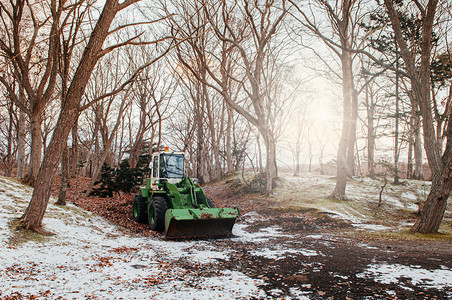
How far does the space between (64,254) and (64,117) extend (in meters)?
2.95

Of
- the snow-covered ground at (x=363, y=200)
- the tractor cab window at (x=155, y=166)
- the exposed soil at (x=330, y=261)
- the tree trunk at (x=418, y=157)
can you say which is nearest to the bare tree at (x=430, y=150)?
the exposed soil at (x=330, y=261)

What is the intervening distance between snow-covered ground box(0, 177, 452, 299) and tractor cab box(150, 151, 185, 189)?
2990mm

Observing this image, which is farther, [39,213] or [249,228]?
[249,228]

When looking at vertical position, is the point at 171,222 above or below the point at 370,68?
below

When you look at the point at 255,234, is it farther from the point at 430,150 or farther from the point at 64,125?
the point at 64,125

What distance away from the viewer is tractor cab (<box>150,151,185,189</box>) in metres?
9.93

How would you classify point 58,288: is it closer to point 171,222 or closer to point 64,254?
point 64,254

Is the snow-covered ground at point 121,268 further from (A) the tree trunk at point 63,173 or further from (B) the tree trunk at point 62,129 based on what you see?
(A) the tree trunk at point 63,173

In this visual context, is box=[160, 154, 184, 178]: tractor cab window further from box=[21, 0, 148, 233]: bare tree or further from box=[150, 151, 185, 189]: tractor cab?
box=[21, 0, 148, 233]: bare tree

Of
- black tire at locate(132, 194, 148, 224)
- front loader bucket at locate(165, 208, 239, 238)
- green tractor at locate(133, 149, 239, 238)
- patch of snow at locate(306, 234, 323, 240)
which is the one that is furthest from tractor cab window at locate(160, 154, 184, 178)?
patch of snow at locate(306, 234, 323, 240)

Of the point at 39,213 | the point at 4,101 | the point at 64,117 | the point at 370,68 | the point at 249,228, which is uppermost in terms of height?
the point at 370,68

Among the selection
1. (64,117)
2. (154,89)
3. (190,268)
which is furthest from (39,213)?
(154,89)

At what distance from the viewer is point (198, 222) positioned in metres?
7.58

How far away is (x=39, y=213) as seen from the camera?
606 cm
